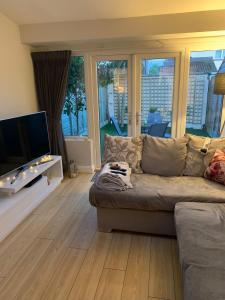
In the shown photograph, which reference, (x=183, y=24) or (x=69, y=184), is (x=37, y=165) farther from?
(x=183, y=24)

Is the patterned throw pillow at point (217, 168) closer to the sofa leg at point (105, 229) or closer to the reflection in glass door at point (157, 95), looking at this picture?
the sofa leg at point (105, 229)

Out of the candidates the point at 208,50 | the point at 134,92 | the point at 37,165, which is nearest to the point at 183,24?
the point at 208,50

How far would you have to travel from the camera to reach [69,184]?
3.61 m

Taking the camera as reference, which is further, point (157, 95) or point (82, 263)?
point (157, 95)

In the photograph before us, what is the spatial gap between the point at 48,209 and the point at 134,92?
7.18 feet

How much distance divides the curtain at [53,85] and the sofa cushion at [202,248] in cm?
247

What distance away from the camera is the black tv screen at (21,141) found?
2598 mm

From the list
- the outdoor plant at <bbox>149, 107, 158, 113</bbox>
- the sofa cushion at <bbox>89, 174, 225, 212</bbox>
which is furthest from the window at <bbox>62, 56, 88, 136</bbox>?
the sofa cushion at <bbox>89, 174, 225, 212</bbox>

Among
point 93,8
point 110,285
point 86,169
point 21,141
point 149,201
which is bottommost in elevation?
point 110,285

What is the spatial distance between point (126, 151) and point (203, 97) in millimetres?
1663

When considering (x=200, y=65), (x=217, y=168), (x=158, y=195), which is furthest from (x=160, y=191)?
(x=200, y=65)

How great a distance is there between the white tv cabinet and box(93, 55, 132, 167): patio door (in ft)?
3.79

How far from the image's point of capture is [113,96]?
379cm

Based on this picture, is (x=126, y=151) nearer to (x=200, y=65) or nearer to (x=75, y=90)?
(x=75, y=90)
